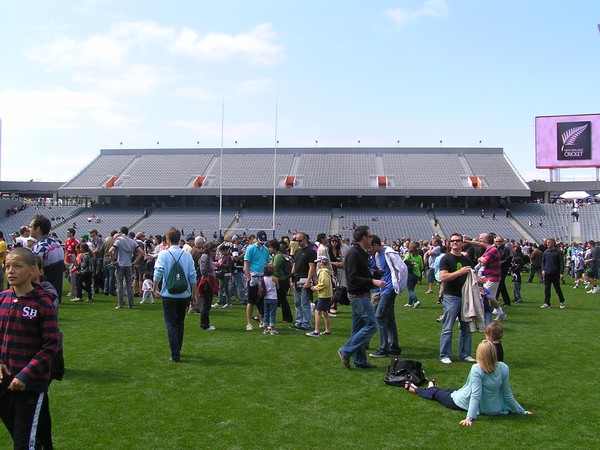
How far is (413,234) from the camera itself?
4388 cm

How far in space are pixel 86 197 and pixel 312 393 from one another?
53.3 meters

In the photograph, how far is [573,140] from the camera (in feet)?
149

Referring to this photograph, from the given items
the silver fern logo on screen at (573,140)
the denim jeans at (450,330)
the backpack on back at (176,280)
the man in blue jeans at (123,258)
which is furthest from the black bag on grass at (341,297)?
the silver fern logo on screen at (573,140)

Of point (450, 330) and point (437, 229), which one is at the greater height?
point (437, 229)

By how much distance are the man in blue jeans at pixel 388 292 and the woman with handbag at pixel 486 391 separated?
260cm

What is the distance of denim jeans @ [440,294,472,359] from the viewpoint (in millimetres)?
8102

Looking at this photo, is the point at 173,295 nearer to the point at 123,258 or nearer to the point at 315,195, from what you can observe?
the point at 123,258

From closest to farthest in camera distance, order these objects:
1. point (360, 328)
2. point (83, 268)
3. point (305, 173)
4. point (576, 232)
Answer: point (360, 328) < point (83, 268) < point (576, 232) < point (305, 173)

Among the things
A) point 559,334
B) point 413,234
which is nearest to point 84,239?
point 559,334

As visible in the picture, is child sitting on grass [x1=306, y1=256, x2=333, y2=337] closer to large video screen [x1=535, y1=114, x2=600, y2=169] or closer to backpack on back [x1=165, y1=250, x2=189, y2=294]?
backpack on back [x1=165, y1=250, x2=189, y2=294]

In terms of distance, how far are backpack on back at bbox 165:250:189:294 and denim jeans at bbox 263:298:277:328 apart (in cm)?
262

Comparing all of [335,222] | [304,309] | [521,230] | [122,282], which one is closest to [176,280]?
[304,309]

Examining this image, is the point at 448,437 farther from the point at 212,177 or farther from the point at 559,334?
the point at 212,177

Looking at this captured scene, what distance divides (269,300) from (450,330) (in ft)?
11.4
